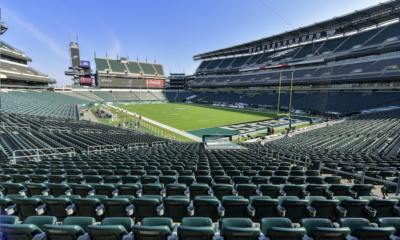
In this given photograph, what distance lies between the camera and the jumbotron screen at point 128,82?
82812 millimetres

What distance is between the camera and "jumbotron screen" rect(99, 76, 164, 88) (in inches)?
3260

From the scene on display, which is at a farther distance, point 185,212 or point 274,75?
point 274,75

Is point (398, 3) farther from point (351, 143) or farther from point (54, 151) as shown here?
point (54, 151)

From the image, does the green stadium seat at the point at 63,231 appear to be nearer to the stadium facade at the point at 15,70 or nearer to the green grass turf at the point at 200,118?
the green grass turf at the point at 200,118

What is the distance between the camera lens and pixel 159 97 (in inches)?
3487

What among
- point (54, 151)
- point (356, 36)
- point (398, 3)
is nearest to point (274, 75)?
point (356, 36)

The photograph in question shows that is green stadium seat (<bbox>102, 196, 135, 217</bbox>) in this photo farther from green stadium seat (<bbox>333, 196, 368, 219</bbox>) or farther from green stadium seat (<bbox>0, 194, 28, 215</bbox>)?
green stadium seat (<bbox>333, 196, 368, 219</bbox>)

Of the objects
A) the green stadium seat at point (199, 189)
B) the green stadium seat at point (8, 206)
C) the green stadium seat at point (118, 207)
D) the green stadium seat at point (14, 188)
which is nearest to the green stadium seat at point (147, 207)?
the green stadium seat at point (118, 207)

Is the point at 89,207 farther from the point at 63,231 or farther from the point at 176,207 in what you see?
the point at 176,207

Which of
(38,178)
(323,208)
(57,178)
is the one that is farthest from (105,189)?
(323,208)

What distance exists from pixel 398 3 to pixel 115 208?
59769 mm

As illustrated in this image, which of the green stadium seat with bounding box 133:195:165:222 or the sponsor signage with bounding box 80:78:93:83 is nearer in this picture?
the green stadium seat with bounding box 133:195:165:222

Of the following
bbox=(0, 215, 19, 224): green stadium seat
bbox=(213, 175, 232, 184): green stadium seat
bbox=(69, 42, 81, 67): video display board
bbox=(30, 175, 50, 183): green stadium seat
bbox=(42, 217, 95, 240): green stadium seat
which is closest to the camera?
bbox=(42, 217, 95, 240): green stadium seat

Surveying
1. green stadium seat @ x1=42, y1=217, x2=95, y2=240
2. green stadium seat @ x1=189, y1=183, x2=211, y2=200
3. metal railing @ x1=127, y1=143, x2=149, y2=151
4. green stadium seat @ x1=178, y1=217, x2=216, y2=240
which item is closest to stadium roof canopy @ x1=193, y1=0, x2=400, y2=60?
metal railing @ x1=127, y1=143, x2=149, y2=151
